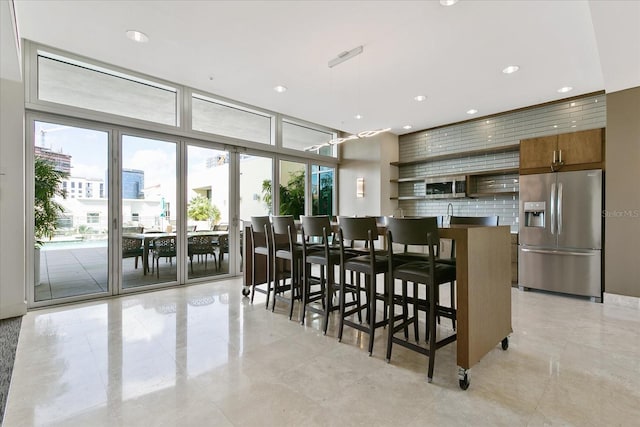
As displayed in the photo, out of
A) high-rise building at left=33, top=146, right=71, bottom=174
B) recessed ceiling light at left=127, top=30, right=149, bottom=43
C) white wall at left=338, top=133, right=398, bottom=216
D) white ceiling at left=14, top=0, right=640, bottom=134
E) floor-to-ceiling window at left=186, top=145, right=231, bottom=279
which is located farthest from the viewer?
white wall at left=338, top=133, right=398, bottom=216

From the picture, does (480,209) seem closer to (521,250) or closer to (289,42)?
(521,250)

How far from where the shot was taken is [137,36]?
3320 mm

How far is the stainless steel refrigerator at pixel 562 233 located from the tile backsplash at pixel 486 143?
863 millimetres

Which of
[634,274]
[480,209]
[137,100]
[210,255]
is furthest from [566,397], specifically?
[137,100]

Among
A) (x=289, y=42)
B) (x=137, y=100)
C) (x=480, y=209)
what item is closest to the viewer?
(x=289, y=42)

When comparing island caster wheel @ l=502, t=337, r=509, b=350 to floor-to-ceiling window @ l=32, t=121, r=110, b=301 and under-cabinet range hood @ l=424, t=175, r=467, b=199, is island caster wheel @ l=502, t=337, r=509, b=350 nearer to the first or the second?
under-cabinet range hood @ l=424, t=175, r=467, b=199

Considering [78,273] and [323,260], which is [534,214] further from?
[78,273]

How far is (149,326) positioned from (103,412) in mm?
1407

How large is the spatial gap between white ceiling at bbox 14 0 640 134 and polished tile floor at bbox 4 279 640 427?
2813 mm

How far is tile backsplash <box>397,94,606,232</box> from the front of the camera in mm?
4848

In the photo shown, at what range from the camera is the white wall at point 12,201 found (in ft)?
11.0

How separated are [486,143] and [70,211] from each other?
6.77m

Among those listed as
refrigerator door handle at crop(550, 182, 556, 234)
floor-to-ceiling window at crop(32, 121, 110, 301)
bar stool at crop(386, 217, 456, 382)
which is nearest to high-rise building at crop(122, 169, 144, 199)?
floor-to-ceiling window at crop(32, 121, 110, 301)

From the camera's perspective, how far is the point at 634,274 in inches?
150
